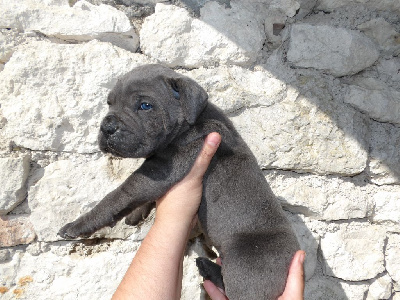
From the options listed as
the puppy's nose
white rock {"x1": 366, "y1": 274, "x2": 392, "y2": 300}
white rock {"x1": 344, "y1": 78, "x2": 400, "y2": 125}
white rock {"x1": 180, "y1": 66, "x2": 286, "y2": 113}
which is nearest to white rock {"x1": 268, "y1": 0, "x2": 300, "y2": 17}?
white rock {"x1": 180, "y1": 66, "x2": 286, "y2": 113}

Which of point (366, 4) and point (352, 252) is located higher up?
point (366, 4)

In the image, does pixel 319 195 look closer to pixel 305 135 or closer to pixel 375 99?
pixel 305 135

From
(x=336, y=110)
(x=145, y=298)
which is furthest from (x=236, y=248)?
(x=336, y=110)

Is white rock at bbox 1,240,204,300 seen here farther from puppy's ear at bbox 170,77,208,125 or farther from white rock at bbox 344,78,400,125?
white rock at bbox 344,78,400,125

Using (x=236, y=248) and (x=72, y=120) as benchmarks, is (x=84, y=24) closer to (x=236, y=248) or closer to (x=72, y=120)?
(x=72, y=120)

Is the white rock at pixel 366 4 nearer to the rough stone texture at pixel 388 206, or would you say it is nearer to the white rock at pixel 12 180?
the rough stone texture at pixel 388 206

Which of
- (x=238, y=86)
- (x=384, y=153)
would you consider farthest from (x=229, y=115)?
(x=384, y=153)

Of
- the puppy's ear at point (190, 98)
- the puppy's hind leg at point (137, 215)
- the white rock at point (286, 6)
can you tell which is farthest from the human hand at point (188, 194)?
the white rock at point (286, 6)
